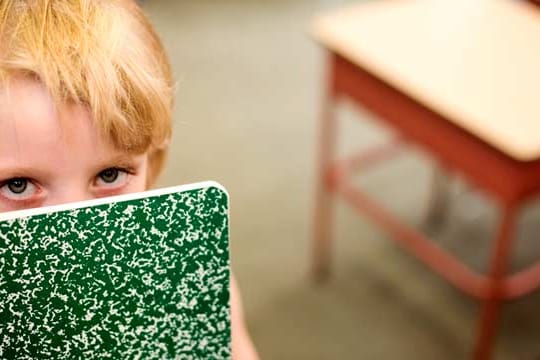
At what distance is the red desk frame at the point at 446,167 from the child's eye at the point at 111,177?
2.82 feet

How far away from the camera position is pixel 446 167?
73.9 inches

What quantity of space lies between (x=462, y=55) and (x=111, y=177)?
3.42ft

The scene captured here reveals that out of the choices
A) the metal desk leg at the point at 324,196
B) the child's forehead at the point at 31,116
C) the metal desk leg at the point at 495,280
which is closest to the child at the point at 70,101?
the child's forehead at the point at 31,116

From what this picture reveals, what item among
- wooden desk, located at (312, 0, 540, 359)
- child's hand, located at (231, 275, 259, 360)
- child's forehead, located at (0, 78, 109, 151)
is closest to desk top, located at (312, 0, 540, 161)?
wooden desk, located at (312, 0, 540, 359)

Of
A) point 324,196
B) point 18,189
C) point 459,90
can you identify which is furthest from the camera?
point 324,196

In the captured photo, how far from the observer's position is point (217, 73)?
305 cm

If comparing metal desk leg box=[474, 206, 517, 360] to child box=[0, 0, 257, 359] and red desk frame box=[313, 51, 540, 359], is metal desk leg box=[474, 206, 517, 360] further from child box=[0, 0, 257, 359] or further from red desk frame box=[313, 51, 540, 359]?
child box=[0, 0, 257, 359]

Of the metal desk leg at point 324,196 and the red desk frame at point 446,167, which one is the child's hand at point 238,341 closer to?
the red desk frame at point 446,167

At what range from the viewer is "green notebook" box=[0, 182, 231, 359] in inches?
26.6

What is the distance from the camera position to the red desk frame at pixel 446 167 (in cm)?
154

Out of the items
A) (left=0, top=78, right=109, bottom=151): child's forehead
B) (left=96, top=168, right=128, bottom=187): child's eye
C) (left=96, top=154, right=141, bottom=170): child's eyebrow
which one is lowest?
(left=96, top=168, right=128, bottom=187): child's eye

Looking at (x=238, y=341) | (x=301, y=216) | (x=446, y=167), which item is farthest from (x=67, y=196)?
(x=301, y=216)

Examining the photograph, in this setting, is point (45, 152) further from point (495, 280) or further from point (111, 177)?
point (495, 280)

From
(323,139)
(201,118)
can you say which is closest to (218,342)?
(323,139)
